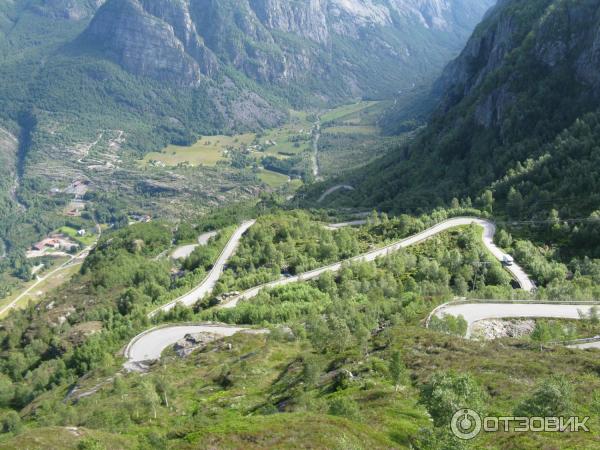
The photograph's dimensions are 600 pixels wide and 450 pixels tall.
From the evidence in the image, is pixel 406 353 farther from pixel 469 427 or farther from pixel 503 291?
A: pixel 503 291

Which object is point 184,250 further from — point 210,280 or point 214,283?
point 214,283

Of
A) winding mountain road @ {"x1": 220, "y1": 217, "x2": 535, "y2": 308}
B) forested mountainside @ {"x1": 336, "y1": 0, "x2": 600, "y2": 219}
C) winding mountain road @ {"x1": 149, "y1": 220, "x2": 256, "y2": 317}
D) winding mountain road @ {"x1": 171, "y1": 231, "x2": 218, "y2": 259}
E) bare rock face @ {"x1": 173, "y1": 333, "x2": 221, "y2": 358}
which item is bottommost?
winding mountain road @ {"x1": 171, "y1": 231, "x2": 218, "y2": 259}

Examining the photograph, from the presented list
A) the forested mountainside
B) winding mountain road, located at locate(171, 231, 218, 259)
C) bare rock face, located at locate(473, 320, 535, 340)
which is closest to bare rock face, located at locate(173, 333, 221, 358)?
bare rock face, located at locate(473, 320, 535, 340)

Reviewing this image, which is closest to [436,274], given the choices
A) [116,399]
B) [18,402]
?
[116,399]

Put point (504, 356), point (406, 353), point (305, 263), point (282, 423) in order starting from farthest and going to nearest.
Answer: point (305, 263) < point (406, 353) < point (504, 356) < point (282, 423)

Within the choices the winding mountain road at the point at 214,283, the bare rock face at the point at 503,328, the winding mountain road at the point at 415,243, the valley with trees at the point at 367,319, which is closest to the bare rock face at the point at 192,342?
the valley with trees at the point at 367,319

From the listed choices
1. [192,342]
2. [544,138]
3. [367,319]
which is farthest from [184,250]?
[544,138]

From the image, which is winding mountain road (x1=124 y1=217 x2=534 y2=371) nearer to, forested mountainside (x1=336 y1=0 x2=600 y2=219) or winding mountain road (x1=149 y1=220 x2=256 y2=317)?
winding mountain road (x1=149 y1=220 x2=256 y2=317)
